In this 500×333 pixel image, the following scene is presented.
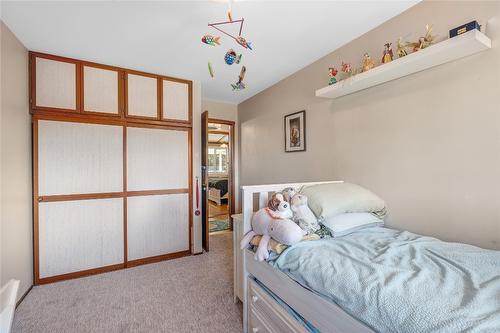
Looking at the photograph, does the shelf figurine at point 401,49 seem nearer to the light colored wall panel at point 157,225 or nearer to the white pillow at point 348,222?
the white pillow at point 348,222

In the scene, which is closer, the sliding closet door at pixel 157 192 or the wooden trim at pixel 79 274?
the wooden trim at pixel 79 274

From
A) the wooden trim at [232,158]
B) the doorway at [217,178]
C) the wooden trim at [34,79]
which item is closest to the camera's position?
the wooden trim at [34,79]

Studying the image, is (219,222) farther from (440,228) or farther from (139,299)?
(440,228)

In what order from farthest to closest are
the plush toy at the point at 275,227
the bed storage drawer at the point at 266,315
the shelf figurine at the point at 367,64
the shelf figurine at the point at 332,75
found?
the shelf figurine at the point at 332,75
the shelf figurine at the point at 367,64
the plush toy at the point at 275,227
the bed storage drawer at the point at 266,315

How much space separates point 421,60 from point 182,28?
1864 millimetres

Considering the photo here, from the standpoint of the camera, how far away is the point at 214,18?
1916mm

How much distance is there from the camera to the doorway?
3.37m

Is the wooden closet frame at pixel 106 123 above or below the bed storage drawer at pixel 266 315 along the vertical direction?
above

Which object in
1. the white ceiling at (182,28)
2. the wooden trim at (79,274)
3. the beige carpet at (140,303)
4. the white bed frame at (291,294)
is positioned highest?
the white ceiling at (182,28)

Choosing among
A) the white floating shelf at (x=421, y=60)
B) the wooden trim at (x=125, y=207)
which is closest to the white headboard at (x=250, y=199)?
the white floating shelf at (x=421, y=60)

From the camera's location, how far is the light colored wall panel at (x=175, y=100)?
10.2 ft

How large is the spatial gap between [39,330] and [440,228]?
3.01 m

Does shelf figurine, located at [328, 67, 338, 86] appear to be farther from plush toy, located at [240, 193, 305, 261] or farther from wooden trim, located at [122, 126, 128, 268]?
wooden trim, located at [122, 126, 128, 268]

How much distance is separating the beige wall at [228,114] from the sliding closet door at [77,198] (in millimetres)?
1711
